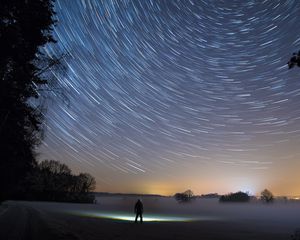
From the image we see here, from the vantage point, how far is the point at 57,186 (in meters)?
125

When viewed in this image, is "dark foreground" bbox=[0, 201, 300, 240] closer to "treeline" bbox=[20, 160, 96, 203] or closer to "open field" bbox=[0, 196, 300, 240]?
"open field" bbox=[0, 196, 300, 240]

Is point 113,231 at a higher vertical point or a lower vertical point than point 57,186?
lower

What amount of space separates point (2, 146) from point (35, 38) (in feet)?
27.5

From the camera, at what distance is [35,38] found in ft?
59.7

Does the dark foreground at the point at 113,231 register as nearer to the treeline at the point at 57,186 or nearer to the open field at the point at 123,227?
the open field at the point at 123,227

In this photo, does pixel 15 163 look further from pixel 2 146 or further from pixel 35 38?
pixel 35 38

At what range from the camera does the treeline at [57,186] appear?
10456cm

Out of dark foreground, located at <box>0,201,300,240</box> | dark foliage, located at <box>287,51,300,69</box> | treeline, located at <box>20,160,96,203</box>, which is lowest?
dark foreground, located at <box>0,201,300,240</box>

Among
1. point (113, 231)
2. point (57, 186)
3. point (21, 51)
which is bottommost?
point (113, 231)

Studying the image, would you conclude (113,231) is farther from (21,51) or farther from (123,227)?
(21,51)

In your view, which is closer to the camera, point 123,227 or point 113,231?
point 113,231

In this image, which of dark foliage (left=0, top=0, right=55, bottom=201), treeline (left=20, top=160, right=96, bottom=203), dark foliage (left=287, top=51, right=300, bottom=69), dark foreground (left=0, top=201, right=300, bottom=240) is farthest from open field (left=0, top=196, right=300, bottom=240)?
treeline (left=20, top=160, right=96, bottom=203)

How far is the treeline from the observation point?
104562 millimetres

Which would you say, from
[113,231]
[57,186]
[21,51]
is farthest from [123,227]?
[57,186]
